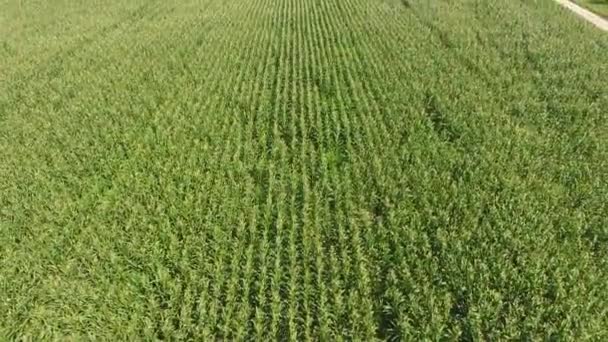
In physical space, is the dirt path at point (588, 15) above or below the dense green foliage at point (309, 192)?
above

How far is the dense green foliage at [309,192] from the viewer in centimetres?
790

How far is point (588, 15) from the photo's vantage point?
97.5ft

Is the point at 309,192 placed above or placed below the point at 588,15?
below

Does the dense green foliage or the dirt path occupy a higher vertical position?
the dirt path

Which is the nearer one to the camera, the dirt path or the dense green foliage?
the dense green foliage

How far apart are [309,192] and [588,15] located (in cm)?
3033

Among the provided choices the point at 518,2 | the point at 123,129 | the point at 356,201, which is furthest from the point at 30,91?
the point at 518,2

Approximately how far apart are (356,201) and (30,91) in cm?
1582

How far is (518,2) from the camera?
30188 mm

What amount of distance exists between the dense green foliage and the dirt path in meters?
6.68

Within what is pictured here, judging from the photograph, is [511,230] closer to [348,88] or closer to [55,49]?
[348,88]

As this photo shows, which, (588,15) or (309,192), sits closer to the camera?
(309,192)

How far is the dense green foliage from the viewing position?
7.90 metres

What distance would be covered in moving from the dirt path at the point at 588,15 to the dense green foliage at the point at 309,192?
6.68 m
